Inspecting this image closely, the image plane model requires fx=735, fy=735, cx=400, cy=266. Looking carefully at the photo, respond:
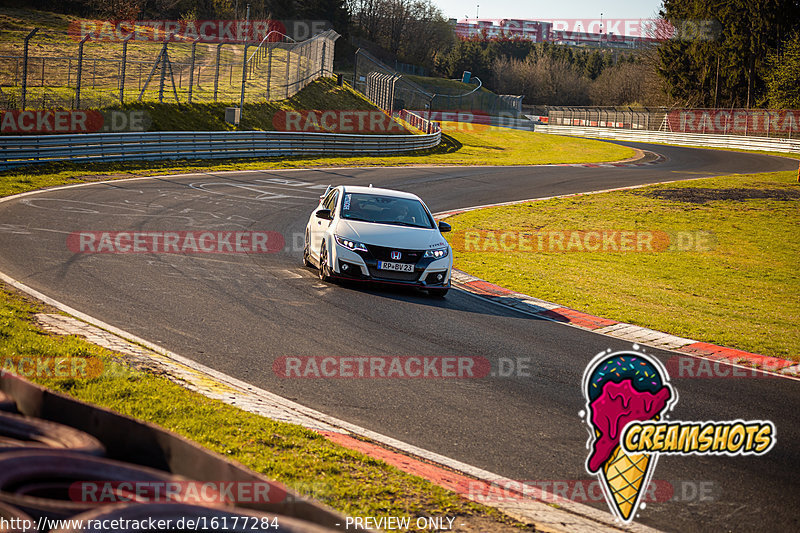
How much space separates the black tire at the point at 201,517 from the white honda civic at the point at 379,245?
28.5ft

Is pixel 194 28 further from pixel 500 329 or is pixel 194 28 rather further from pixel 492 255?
pixel 500 329

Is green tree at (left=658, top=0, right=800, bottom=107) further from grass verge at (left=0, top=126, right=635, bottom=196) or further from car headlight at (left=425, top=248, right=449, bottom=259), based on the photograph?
car headlight at (left=425, top=248, right=449, bottom=259)

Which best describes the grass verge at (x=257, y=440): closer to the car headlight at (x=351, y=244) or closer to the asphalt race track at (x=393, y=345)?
the asphalt race track at (x=393, y=345)

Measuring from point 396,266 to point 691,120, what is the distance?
60.9 meters

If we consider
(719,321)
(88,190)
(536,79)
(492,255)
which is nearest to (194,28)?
(88,190)

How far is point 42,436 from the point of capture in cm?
349

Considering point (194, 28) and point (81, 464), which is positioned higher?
point (194, 28)

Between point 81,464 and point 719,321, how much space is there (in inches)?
415

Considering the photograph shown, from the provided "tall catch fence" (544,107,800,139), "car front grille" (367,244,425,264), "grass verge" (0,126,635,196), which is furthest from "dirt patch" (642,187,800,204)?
"tall catch fence" (544,107,800,139)

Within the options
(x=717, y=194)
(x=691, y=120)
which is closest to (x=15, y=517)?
(x=717, y=194)

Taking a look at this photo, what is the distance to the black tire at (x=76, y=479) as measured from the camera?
3.02 meters

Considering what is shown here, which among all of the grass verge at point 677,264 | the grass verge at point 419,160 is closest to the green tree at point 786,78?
the grass verge at point 419,160

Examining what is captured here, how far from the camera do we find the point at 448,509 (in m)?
4.55

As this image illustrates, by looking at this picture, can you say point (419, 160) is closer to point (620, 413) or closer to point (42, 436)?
point (620, 413)
